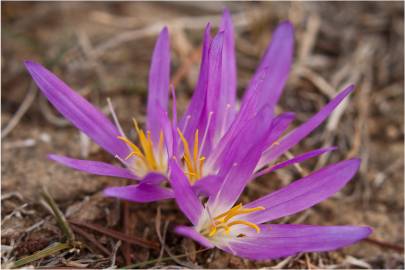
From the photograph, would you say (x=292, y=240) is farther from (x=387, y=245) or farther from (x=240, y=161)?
(x=387, y=245)

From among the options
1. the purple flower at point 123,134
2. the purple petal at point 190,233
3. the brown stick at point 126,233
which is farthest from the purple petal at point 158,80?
the purple petal at point 190,233

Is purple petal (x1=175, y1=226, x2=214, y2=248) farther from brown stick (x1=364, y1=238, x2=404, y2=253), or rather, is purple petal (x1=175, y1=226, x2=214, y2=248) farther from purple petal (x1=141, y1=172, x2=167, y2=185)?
brown stick (x1=364, y1=238, x2=404, y2=253)

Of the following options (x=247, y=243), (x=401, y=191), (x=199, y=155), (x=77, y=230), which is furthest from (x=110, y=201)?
(x=401, y=191)

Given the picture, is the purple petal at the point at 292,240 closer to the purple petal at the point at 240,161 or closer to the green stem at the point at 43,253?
the purple petal at the point at 240,161

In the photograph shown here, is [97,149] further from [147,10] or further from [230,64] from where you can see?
[147,10]

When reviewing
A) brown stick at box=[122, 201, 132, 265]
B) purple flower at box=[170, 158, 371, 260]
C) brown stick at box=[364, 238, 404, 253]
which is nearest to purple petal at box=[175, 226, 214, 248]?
purple flower at box=[170, 158, 371, 260]

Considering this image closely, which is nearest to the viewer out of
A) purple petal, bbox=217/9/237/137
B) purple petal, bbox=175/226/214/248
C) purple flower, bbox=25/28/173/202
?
purple petal, bbox=175/226/214/248
